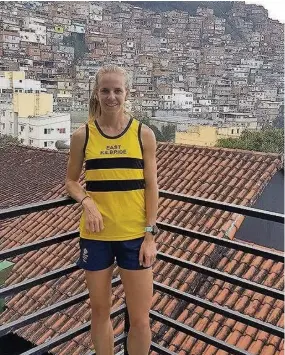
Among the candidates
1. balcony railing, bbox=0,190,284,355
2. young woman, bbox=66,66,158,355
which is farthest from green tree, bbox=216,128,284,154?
young woman, bbox=66,66,158,355

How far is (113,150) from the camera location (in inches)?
75.0

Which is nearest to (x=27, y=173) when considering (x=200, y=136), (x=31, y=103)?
(x=200, y=136)

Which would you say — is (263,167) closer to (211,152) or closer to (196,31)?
(211,152)

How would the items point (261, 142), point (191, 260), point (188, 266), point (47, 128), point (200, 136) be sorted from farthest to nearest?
point (47, 128)
point (200, 136)
point (261, 142)
point (191, 260)
point (188, 266)

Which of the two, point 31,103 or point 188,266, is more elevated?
point 31,103

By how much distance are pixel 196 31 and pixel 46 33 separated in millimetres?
39601

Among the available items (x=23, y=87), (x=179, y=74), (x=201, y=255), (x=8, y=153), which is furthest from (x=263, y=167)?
(x=179, y=74)

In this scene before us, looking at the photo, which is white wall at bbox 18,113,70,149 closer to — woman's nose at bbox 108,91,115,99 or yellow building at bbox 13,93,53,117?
yellow building at bbox 13,93,53,117

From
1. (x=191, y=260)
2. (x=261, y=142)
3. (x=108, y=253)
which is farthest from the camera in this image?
(x=261, y=142)

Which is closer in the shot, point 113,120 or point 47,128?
point 113,120

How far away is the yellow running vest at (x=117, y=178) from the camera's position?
1.91 metres

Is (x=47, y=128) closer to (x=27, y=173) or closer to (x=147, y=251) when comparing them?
(x=27, y=173)

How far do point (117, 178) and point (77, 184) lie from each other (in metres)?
0.25

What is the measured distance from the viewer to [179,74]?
306 feet
